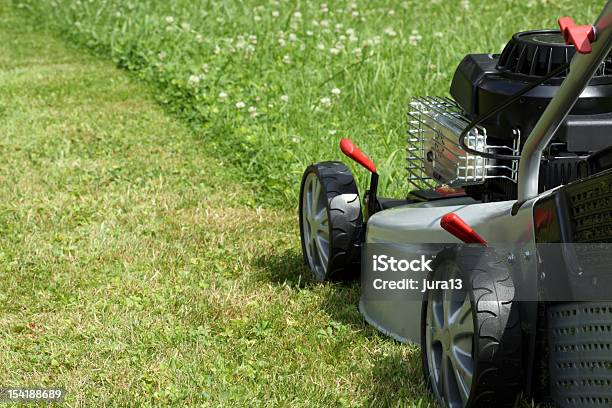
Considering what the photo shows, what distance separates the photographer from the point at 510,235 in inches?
114

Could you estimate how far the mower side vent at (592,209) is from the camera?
8.11 feet

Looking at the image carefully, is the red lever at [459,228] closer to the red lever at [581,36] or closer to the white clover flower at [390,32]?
the red lever at [581,36]

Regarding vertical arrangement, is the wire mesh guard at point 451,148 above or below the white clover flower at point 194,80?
above

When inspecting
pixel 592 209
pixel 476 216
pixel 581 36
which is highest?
pixel 581 36

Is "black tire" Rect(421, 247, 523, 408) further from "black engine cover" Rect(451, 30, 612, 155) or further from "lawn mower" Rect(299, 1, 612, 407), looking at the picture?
"black engine cover" Rect(451, 30, 612, 155)

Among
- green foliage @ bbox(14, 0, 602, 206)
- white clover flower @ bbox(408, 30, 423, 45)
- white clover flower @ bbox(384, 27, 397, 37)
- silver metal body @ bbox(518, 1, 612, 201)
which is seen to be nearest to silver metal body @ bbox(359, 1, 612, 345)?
silver metal body @ bbox(518, 1, 612, 201)

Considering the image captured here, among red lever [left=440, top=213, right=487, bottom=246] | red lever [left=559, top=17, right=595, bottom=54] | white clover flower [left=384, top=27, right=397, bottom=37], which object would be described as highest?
red lever [left=559, top=17, right=595, bottom=54]

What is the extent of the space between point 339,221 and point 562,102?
1.32 metres

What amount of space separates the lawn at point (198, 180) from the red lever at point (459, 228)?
1.52 feet

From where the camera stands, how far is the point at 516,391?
8.87 ft

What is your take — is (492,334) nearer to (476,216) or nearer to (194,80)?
(476,216)

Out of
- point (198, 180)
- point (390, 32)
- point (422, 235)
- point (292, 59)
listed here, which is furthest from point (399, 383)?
point (390, 32)

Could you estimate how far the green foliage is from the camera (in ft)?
19.0

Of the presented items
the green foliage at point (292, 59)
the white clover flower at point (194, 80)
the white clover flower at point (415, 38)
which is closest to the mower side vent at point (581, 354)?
the green foliage at point (292, 59)
